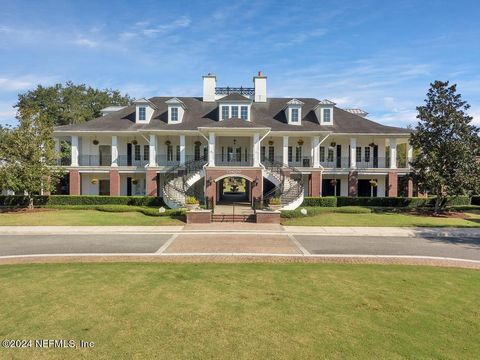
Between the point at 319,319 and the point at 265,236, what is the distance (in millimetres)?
9794

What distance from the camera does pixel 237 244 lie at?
1389 centimetres

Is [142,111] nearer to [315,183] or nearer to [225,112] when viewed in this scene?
[225,112]

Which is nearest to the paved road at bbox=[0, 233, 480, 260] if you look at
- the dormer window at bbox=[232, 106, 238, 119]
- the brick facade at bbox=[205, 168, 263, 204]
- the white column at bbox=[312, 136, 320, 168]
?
the brick facade at bbox=[205, 168, 263, 204]

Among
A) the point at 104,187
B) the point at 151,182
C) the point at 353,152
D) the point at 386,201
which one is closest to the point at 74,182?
the point at 104,187

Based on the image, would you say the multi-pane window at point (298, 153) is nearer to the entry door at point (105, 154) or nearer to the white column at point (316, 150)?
the white column at point (316, 150)

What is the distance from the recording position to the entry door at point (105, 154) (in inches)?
1264

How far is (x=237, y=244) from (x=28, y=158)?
67.7ft

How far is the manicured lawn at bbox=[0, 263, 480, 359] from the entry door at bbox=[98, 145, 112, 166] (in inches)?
918

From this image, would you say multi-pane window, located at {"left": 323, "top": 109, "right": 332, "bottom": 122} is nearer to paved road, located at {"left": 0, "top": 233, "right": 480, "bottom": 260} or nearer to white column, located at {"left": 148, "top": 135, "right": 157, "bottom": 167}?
white column, located at {"left": 148, "top": 135, "right": 157, "bottom": 167}

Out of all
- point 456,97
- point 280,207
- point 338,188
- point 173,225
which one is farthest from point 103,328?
point 338,188

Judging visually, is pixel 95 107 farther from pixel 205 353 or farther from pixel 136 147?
pixel 205 353

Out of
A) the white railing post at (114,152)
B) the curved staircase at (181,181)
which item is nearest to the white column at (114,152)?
the white railing post at (114,152)

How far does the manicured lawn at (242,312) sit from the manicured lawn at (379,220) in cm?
1007

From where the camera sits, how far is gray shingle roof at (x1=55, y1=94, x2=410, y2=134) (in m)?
30.3
